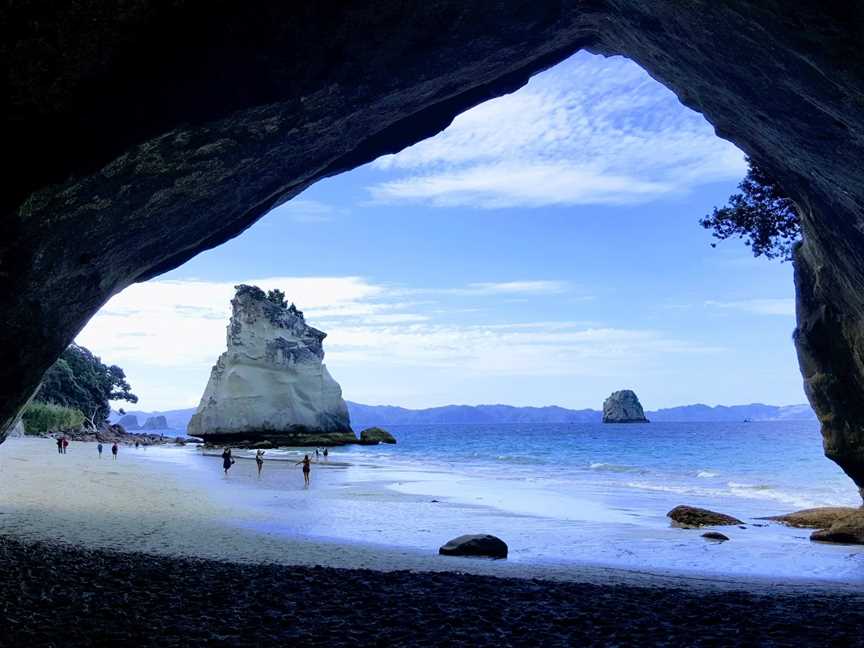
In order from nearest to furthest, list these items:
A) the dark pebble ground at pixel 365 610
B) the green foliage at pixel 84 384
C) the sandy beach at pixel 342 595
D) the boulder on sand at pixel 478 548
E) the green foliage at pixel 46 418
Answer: the dark pebble ground at pixel 365 610, the sandy beach at pixel 342 595, the boulder on sand at pixel 478 548, the green foliage at pixel 46 418, the green foliage at pixel 84 384

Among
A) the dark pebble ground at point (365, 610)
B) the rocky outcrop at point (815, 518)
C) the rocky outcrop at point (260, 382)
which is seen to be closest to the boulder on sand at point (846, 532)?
the rocky outcrop at point (815, 518)

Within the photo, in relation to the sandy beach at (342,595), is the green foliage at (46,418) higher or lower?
lower

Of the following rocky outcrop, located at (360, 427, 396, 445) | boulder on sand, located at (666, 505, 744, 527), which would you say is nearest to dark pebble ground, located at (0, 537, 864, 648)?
boulder on sand, located at (666, 505, 744, 527)

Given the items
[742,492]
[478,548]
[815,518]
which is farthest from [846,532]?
[742,492]

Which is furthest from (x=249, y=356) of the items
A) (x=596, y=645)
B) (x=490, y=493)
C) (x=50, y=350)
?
(x=596, y=645)

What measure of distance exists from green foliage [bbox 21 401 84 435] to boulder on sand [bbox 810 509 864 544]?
8049 cm

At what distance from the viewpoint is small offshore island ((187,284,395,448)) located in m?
77.1

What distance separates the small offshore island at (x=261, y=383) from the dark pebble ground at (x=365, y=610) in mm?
67840

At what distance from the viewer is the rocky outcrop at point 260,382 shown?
7706 cm

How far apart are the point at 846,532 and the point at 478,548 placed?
32.6ft

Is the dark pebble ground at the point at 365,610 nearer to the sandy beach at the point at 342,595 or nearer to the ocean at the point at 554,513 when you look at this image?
the sandy beach at the point at 342,595

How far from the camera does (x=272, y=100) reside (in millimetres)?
10328

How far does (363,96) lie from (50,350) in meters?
7.23

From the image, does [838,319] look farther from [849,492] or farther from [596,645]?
[849,492]
